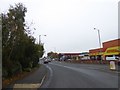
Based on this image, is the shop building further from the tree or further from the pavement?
the pavement


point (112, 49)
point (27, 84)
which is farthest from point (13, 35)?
point (112, 49)

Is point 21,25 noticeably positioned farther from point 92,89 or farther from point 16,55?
point 92,89

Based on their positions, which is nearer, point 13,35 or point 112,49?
point 13,35

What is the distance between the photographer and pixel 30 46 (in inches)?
1640

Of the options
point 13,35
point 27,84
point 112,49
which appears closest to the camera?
point 27,84

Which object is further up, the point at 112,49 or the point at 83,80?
the point at 112,49

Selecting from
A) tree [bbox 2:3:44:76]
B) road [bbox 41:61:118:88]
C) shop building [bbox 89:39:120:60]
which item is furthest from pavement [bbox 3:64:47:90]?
shop building [bbox 89:39:120:60]

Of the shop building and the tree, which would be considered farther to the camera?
the shop building

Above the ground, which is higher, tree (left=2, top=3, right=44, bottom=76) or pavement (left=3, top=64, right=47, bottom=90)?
tree (left=2, top=3, right=44, bottom=76)

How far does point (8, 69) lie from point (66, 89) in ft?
35.4

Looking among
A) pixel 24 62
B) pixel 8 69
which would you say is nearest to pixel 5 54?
pixel 8 69

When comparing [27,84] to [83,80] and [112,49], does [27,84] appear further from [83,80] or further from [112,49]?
[112,49]

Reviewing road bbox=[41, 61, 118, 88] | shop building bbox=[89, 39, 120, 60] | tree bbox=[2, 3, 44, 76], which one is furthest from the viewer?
shop building bbox=[89, 39, 120, 60]

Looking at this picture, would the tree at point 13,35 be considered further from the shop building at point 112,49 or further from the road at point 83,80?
the shop building at point 112,49
